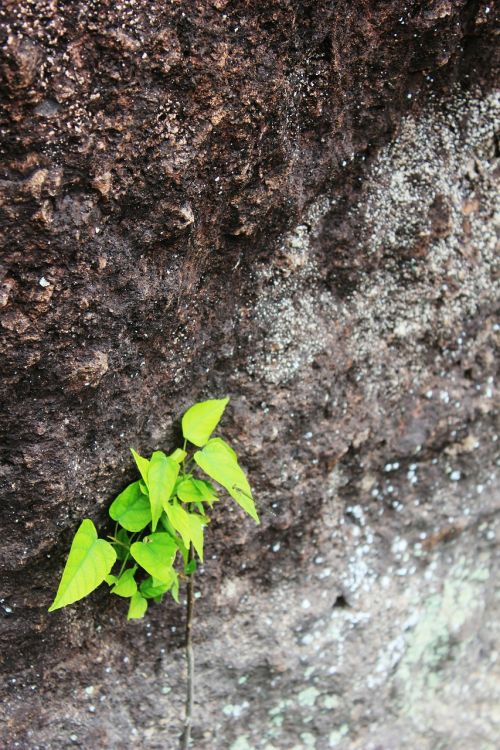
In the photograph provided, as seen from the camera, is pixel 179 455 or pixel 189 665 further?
pixel 189 665

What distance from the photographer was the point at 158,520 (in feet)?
3.54

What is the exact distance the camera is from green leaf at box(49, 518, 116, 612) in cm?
98

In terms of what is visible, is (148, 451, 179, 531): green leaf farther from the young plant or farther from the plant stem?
the plant stem

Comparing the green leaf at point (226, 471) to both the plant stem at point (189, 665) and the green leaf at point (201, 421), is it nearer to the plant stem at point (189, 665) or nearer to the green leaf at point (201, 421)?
the green leaf at point (201, 421)

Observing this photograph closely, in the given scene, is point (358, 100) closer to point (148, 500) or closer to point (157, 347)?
point (157, 347)

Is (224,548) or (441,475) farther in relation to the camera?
(441,475)

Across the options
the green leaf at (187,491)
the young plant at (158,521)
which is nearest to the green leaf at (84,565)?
the young plant at (158,521)

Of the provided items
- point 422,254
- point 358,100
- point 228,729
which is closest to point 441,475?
point 422,254

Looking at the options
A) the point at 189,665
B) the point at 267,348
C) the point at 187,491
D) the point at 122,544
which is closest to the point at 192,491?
the point at 187,491

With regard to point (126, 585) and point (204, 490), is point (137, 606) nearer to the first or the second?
point (126, 585)

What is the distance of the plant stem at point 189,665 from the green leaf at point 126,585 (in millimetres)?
119

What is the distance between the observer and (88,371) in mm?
958

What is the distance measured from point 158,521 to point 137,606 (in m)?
0.15

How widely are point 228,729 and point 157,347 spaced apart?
711 mm
